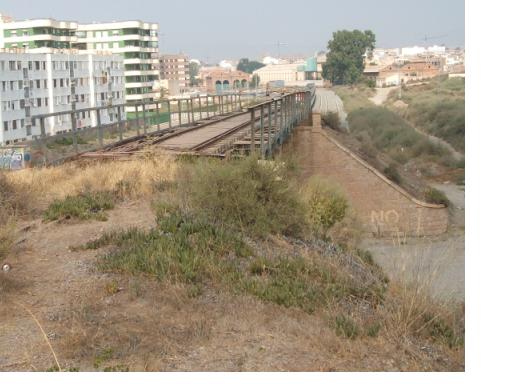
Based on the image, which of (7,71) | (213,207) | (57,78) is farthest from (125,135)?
(57,78)

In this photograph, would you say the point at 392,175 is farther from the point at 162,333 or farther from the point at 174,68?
the point at 174,68

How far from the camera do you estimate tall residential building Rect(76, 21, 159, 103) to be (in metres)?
87.8

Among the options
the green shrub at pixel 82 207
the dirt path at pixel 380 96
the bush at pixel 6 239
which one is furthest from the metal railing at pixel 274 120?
the dirt path at pixel 380 96

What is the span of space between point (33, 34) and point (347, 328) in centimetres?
7820

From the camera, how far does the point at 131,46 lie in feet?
292

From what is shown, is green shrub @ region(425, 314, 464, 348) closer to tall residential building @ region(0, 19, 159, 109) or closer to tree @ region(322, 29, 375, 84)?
Answer: tall residential building @ region(0, 19, 159, 109)

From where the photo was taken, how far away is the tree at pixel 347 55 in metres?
96.1

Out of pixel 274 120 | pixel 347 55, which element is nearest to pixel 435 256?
pixel 274 120

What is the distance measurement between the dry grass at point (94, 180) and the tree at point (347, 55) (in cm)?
8704

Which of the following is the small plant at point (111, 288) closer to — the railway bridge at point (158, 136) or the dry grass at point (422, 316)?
the dry grass at point (422, 316)

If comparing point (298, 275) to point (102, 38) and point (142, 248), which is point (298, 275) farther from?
point (102, 38)

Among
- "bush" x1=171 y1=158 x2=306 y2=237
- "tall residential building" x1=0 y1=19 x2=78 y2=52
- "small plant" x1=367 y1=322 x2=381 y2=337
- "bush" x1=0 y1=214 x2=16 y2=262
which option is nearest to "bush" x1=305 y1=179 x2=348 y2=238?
"bush" x1=171 y1=158 x2=306 y2=237

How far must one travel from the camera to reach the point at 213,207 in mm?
8406

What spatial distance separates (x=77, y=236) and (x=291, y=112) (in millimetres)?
15364
